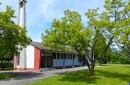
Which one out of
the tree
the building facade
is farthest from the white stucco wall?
the tree

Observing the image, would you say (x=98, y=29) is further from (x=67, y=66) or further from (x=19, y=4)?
(x=67, y=66)

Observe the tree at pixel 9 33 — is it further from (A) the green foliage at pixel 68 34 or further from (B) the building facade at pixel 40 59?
(B) the building facade at pixel 40 59

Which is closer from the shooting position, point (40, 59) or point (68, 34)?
point (68, 34)

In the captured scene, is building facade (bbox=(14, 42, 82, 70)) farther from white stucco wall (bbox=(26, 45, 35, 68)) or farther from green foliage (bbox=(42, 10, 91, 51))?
green foliage (bbox=(42, 10, 91, 51))

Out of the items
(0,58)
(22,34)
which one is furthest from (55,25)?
(0,58)

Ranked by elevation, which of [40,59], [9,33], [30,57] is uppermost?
[9,33]

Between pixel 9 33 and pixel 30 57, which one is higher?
pixel 9 33

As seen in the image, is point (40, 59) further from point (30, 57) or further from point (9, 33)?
point (9, 33)

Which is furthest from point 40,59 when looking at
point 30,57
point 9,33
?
point 9,33

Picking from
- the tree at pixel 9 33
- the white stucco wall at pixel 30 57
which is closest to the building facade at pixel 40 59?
the white stucco wall at pixel 30 57

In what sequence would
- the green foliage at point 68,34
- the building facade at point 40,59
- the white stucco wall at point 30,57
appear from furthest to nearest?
1. the white stucco wall at point 30,57
2. the building facade at point 40,59
3. the green foliage at point 68,34

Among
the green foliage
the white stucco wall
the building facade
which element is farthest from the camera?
the white stucco wall

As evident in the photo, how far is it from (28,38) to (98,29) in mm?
7717

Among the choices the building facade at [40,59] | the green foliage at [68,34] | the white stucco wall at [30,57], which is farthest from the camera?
the white stucco wall at [30,57]
